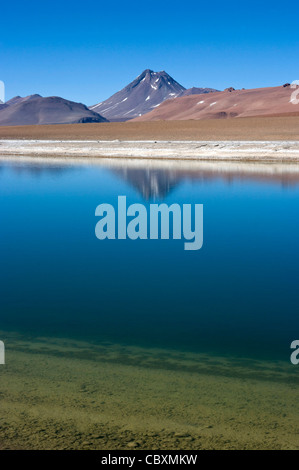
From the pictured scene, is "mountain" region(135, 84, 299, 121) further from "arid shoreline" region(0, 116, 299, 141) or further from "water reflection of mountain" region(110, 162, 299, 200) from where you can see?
"water reflection of mountain" region(110, 162, 299, 200)

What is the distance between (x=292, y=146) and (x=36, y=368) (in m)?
25.6

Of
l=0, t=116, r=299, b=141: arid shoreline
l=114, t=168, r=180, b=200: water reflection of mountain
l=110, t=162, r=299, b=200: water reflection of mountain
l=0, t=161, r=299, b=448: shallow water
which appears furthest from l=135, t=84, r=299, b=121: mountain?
l=0, t=161, r=299, b=448: shallow water

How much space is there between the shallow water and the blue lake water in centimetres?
A: 2

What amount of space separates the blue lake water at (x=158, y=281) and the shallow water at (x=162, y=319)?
0.07ft

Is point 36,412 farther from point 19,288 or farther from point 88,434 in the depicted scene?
point 19,288

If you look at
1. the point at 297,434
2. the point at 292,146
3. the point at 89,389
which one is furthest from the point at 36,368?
the point at 292,146

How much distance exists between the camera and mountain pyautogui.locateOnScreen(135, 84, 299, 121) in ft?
377

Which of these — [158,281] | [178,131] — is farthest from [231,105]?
[158,281]

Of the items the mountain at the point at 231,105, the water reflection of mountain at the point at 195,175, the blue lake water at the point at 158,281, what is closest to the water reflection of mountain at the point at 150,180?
the water reflection of mountain at the point at 195,175

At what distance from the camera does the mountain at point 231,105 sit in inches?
4522

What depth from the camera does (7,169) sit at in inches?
936

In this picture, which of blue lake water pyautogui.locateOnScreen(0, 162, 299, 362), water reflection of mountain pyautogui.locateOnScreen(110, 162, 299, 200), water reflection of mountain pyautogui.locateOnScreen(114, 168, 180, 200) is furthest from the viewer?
water reflection of mountain pyautogui.locateOnScreen(110, 162, 299, 200)

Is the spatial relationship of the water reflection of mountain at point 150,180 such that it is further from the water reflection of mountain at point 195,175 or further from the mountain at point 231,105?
the mountain at point 231,105

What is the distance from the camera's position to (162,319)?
5.87m
